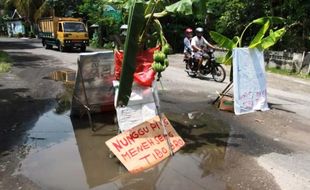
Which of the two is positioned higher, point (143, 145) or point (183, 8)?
point (183, 8)

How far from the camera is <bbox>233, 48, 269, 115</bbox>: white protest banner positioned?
9.01m

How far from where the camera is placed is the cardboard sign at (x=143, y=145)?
20.2 feet

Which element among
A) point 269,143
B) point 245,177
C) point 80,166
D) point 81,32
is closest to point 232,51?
point 269,143

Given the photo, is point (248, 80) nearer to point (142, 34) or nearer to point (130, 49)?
point (142, 34)

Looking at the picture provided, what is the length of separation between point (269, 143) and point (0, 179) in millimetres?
4610

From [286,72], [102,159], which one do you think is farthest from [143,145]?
[286,72]

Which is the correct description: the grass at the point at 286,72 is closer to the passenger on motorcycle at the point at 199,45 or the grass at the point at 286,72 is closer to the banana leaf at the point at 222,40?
the passenger on motorcycle at the point at 199,45

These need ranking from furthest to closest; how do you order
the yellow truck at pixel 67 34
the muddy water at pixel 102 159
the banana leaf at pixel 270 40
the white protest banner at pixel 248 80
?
the yellow truck at pixel 67 34
the banana leaf at pixel 270 40
the white protest banner at pixel 248 80
the muddy water at pixel 102 159

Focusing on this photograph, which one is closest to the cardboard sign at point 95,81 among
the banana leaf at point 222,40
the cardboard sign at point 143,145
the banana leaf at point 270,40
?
the cardboard sign at point 143,145

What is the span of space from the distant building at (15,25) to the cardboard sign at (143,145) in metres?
60.2

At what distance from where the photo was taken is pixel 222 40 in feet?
30.3

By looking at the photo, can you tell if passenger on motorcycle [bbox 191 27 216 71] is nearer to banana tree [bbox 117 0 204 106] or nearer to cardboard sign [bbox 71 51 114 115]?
cardboard sign [bbox 71 51 114 115]

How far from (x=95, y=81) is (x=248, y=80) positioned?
352cm

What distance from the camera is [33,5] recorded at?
163ft
